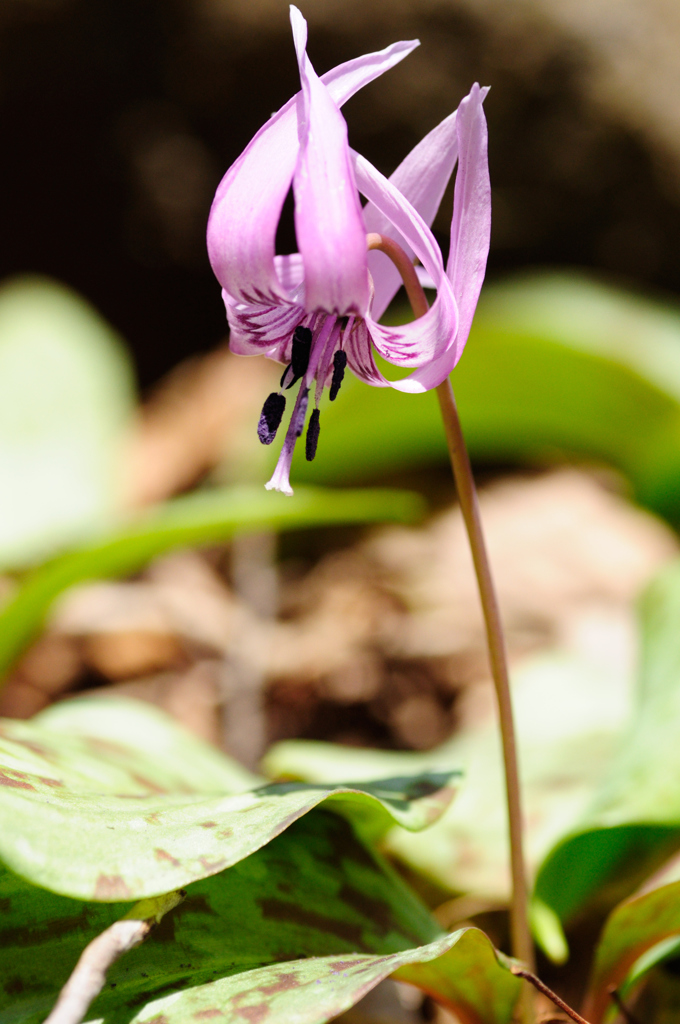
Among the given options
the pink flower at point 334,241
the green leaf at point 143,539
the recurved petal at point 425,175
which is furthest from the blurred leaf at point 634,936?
the green leaf at point 143,539

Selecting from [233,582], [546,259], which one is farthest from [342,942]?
[546,259]

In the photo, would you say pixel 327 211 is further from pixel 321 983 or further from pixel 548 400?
pixel 548 400

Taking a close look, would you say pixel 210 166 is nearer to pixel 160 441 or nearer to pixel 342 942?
pixel 160 441

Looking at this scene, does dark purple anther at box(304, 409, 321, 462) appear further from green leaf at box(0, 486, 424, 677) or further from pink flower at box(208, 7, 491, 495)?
green leaf at box(0, 486, 424, 677)

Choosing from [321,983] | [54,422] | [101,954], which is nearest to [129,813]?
[101,954]

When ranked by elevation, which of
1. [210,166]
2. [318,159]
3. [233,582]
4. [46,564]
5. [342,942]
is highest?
[210,166]

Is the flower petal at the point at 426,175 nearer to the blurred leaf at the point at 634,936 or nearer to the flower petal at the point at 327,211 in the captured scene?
the flower petal at the point at 327,211
